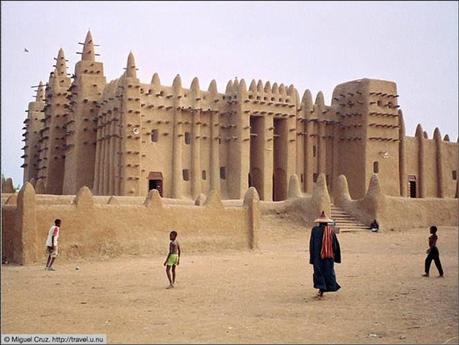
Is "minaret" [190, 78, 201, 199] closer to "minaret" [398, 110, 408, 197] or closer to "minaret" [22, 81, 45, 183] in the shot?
"minaret" [22, 81, 45, 183]

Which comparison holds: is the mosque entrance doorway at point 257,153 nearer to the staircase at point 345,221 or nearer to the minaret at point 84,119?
the staircase at point 345,221

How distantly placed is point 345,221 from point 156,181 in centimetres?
1143

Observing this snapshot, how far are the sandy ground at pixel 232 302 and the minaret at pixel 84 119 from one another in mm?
19286

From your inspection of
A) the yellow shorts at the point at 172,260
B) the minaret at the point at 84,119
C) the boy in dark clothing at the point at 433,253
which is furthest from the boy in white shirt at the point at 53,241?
the minaret at the point at 84,119

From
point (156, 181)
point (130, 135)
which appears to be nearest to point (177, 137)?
point (156, 181)

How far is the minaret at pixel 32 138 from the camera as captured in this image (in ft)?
147

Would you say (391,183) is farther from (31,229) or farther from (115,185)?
(31,229)

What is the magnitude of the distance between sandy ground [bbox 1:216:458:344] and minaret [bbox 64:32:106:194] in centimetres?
1929

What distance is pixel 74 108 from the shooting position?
37.8 metres

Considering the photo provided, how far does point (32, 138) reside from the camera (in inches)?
1802

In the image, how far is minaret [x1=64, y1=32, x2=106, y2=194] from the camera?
37375 mm

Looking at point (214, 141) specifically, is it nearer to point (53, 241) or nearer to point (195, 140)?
point (195, 140)

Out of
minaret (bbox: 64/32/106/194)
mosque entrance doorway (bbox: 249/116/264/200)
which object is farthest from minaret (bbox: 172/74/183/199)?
mosque entrance doorway (bbox: 249/116/264/200)

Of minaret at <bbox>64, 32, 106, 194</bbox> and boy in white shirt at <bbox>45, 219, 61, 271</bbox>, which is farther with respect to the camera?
minaret at <bbox>64, 32, 106, 194</bbox>
